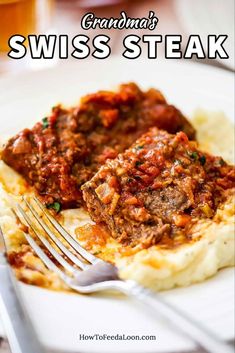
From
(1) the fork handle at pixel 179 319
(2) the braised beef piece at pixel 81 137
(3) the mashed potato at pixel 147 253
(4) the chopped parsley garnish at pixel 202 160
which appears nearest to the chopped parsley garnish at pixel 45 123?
(2) the braised beef piece at pixel 81 137

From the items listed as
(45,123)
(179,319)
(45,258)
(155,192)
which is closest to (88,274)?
(45,258)

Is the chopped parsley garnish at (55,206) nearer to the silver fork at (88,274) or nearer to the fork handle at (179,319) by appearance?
the silver fork at (88,274)

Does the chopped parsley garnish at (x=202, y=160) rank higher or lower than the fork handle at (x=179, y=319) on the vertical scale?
higher

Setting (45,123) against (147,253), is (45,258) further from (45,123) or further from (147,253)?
(45,123)

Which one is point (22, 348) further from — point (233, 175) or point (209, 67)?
point (209, 67)

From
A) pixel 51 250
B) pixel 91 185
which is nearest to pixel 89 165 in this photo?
pixel 91 185

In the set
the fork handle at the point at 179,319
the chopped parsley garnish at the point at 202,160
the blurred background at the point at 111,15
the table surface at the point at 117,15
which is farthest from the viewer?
the table surface at the point at 117,15

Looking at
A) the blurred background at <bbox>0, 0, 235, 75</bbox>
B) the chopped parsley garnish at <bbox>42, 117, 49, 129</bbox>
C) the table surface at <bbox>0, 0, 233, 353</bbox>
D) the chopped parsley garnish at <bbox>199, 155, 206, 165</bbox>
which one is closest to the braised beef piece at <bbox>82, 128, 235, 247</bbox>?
the chopped parsley garnish at <bbox>199, 155, 206, 165</bbox>
